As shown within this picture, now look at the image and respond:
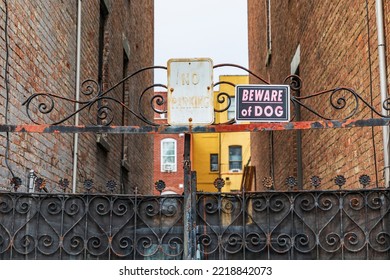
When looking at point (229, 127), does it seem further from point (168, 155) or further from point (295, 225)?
point (168, 155)

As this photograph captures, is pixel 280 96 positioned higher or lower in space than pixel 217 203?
higher

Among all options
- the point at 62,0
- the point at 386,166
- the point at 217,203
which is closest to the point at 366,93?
the point at 386,166

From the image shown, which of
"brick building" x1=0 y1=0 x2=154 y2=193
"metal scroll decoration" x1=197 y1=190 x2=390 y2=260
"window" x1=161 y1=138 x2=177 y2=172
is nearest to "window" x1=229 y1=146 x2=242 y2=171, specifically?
"window" x1=161 y1=138 x2=177 y2=172

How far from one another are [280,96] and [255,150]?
48.0ft

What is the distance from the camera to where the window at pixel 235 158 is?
3834 cm

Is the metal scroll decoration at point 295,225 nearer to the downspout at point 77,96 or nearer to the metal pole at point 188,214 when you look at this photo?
the metal pole at point 188,214

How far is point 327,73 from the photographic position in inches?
316

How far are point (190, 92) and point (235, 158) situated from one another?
33886mm

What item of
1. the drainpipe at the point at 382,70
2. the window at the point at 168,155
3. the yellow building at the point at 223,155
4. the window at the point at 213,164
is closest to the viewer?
the drainpipe at the point at 382,70

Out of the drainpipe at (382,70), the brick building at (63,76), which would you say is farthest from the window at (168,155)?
the drainpipe at (382,70)

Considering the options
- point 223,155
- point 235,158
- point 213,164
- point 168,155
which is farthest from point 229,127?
point 213,164

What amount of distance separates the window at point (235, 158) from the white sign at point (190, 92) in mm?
33617

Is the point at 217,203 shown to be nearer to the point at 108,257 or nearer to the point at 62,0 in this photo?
the point at 108,257

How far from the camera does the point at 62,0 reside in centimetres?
800
